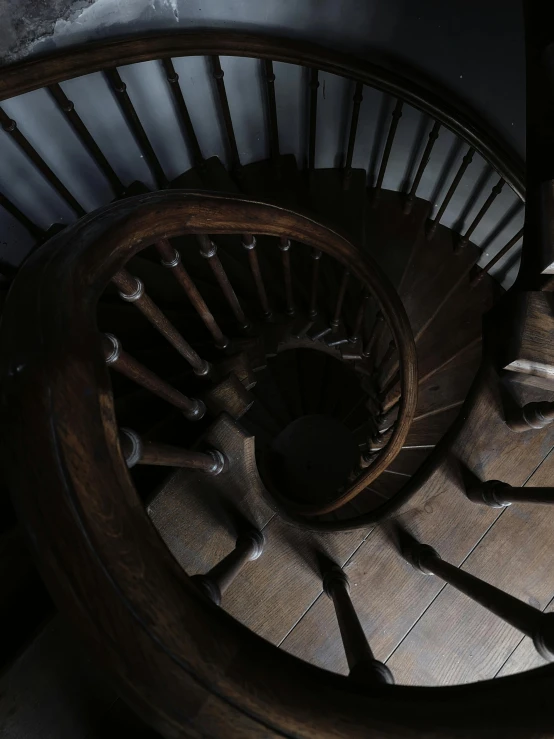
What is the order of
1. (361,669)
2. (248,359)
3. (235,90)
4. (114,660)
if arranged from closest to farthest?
(114,660)
(361,669)
(248,359)
(235,90)

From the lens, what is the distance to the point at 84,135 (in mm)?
2307

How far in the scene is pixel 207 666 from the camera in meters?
0.59

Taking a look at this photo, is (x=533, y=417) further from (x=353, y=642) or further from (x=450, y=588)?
(x=353, y=642)

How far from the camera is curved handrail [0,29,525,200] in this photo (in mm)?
1906

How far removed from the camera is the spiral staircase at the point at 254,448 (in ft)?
1.96

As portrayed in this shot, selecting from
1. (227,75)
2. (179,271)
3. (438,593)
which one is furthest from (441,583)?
(227,75)

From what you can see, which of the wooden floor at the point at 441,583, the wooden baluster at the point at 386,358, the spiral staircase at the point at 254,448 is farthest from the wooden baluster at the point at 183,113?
the wooden floor at the point at 441,583

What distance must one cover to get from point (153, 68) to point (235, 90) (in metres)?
0.51

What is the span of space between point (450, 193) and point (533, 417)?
6.45 ft

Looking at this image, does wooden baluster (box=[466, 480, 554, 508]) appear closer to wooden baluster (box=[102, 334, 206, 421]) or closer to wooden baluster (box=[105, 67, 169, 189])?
wooden baluster (box=[102, 334, 206, 421])

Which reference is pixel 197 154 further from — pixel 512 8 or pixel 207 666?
pixel 207 666

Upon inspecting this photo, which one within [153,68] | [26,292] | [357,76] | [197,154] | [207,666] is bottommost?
[207,666]

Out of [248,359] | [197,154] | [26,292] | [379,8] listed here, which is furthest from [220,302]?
[26,292]

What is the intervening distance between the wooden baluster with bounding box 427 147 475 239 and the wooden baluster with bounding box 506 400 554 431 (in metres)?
1.91
